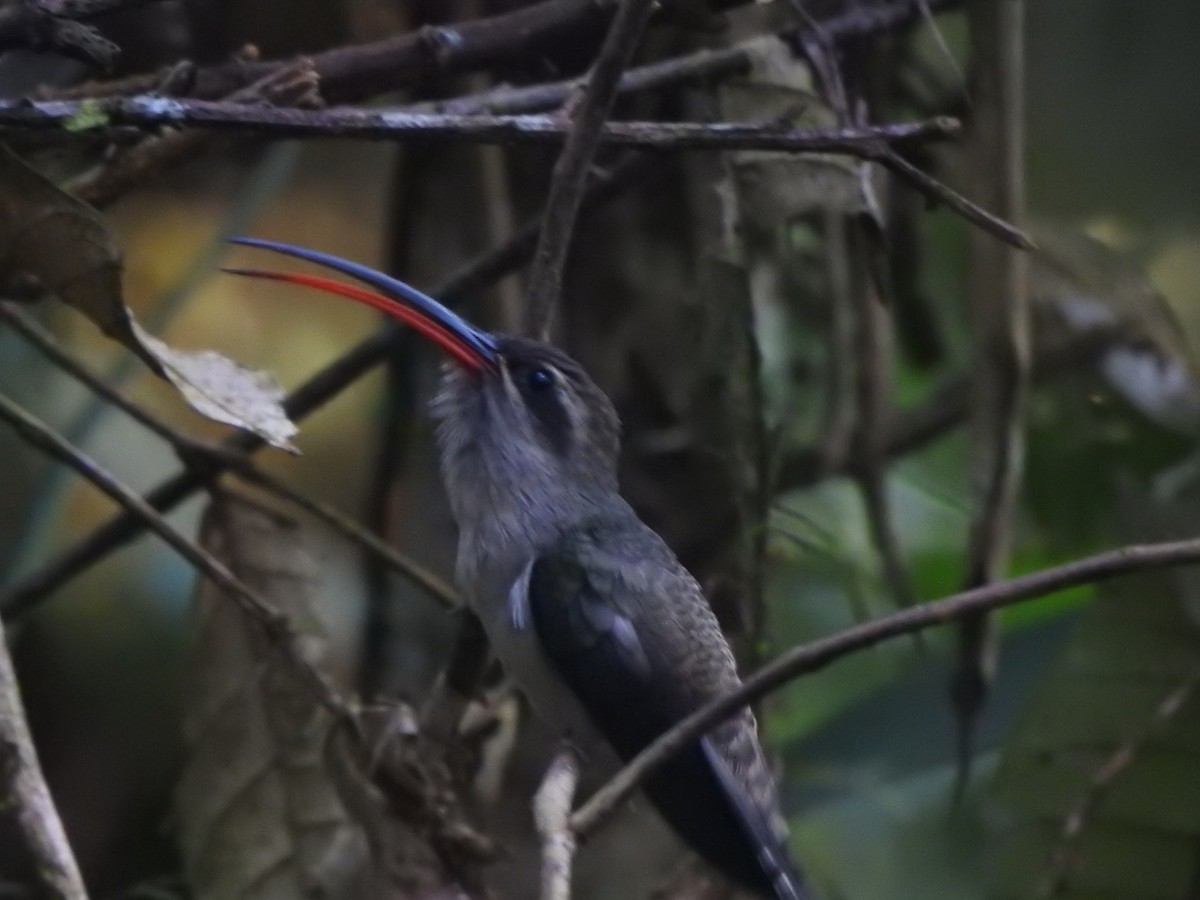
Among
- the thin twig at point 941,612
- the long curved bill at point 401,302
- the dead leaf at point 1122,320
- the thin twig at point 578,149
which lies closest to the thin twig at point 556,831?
the thin twig at point 941,612

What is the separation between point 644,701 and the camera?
2166 mm

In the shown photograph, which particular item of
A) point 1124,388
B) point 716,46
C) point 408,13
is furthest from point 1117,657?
Result: point 408,13

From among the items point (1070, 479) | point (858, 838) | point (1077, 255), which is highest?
point (1077, 255)

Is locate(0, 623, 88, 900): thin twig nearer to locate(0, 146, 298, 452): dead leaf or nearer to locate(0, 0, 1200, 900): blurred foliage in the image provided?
locate(0, 146, 298, 452): dead leaf

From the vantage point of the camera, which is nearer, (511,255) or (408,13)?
(511,255)

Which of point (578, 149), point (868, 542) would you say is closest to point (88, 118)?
point (578, 149)

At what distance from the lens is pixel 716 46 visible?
8.89ft

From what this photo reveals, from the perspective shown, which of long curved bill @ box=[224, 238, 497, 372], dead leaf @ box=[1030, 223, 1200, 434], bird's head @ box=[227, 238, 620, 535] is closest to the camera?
long curved bill @ box=[224, 238, 497, 372]

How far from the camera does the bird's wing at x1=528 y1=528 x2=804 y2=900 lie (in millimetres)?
2109

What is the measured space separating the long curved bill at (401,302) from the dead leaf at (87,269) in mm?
172

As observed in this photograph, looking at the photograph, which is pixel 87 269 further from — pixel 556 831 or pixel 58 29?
pixel 556 831

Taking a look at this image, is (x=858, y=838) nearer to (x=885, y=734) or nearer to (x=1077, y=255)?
(x=885, y=734)

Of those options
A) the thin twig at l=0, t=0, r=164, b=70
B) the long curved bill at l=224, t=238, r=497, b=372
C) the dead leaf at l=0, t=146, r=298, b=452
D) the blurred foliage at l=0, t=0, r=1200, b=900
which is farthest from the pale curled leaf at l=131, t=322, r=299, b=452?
the blurred foliage at l=0, t=0, r=1200, b=900

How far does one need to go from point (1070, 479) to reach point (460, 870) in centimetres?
191
